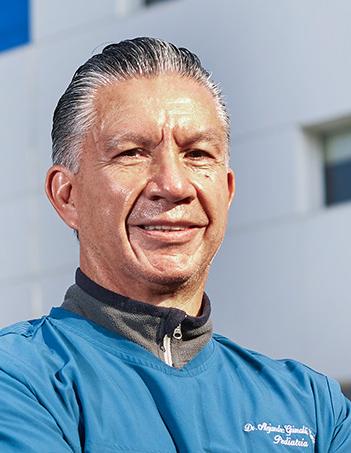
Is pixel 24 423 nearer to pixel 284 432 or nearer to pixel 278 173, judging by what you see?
pixel 284 432

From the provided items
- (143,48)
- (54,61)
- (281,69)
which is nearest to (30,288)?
(54,61)

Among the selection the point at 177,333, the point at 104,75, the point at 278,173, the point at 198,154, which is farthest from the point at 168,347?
the point at 278,173

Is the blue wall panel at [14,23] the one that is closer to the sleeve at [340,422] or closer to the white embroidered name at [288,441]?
the sleeve at [340,422]

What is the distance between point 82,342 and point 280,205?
1000 centimetres

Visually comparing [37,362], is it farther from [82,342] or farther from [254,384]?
[254,384]

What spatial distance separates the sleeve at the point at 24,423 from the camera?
9.16ft

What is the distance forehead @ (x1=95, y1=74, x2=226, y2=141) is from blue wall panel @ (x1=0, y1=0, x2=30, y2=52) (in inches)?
472

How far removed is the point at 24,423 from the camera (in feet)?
9.29

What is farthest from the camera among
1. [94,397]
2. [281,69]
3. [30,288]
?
[30,288]

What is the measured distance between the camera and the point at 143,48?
131 inches

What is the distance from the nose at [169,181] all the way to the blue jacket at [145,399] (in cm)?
32

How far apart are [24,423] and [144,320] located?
0.45 m

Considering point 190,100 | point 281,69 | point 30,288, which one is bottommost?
point 30,288

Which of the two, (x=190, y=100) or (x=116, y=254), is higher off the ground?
(x=190, y=100)
